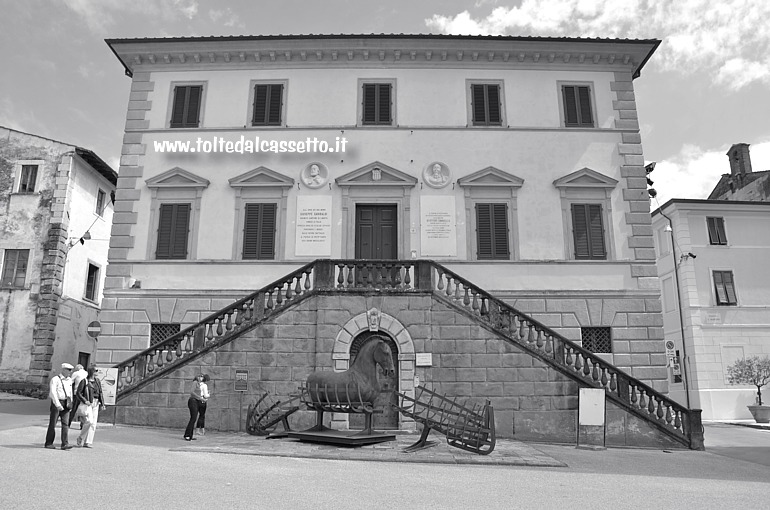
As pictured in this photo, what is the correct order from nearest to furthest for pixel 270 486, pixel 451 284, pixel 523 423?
pixel 270 486 < pixel 523 423 < pixel 451 284

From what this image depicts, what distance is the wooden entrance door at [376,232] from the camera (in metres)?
20.2

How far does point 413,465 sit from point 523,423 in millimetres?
6193

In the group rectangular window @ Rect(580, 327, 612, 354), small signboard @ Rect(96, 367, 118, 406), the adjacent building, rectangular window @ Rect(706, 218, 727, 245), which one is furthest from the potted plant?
small signboard @ Rect(96, 367, 118, 406)

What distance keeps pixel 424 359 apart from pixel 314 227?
6.12 m

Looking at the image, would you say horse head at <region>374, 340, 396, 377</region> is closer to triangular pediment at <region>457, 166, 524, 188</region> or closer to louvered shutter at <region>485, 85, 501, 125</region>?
triangular pediment at <region>457, 166, 524, 188</region>

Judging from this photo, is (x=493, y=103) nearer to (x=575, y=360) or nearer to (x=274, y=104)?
(x=274, y=104)

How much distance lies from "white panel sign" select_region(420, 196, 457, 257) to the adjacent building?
16.2 m

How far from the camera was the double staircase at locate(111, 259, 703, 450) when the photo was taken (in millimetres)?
16453

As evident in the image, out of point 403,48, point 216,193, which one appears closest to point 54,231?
point 216,193

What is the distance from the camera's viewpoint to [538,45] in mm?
21516

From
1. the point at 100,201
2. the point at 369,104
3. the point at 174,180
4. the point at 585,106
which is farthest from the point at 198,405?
the point at 100,201

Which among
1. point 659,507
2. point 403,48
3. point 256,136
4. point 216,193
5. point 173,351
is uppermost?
point 403,48

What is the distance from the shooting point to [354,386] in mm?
12859

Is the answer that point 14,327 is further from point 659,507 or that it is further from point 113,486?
point 659,507
